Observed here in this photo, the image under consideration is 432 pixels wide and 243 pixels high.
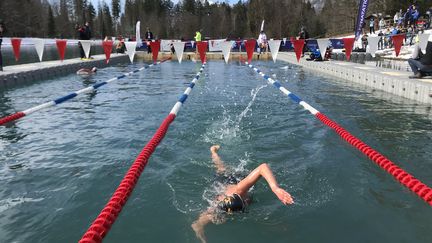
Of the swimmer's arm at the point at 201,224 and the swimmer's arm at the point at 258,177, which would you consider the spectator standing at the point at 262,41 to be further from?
the swimmer's arm at the point at 201,224

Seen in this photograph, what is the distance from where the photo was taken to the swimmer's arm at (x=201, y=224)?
4.40 meters

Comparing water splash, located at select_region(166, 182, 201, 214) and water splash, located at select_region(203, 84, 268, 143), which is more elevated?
water splash, located at select_region(203, 84, 268, 143)

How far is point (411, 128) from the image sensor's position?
8.96 metres

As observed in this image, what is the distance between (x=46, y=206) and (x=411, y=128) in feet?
26.1

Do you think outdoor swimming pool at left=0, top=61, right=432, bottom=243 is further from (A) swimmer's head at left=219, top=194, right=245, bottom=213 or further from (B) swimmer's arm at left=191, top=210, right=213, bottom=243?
(A) swimmer's head at left=219, top=194, right=245, bottom=213

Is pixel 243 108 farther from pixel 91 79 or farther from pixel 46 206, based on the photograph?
pixel 91 79

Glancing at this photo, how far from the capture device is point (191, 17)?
80.8 metres

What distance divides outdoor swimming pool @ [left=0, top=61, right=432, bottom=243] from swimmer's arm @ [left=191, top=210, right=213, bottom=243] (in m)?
0.09

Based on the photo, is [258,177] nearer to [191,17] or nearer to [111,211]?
[111,211]

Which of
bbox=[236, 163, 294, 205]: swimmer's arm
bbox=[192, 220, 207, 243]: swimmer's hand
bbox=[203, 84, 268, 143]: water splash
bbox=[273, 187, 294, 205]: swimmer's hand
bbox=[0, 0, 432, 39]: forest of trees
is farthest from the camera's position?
bbox=[0, 0, 432, 39]: forest of trees

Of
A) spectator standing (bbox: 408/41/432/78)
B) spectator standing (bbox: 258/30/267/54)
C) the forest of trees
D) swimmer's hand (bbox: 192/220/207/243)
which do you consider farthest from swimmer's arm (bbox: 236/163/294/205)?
the forest of trees

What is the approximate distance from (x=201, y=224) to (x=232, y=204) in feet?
1.49

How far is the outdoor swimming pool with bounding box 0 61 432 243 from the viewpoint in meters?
4.57

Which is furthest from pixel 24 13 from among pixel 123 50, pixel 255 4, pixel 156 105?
pixel 156 105
